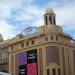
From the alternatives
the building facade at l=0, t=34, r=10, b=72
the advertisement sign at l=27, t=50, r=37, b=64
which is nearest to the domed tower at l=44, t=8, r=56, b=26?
the advertisement sign at l=27, t=50, r=37, b=64

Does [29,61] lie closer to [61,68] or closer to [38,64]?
[38,64]

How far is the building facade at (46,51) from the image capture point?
2579 inches

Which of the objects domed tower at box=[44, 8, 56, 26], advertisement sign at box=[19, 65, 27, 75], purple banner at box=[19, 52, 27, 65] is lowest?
advertisement sign at box=[19, 65, 27, 75]

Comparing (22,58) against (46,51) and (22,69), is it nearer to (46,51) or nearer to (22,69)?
(22,69)

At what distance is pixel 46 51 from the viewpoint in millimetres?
65438

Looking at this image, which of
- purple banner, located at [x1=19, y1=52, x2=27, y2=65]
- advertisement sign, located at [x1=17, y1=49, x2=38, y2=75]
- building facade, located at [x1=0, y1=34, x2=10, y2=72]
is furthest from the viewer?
building facade, located at [x1=0, y1=34, x2=10, y2=72]

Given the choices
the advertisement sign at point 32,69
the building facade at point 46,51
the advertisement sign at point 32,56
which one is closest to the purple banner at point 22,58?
the building facade at point 46,51

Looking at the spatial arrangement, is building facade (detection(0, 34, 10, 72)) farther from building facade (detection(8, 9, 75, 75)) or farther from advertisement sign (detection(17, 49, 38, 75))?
advertisement sign (detection(17, 49, 38, 75))

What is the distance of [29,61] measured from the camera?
69062mm

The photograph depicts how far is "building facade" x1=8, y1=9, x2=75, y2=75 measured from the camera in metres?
65.5

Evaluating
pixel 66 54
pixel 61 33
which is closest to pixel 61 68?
pixel 66 54

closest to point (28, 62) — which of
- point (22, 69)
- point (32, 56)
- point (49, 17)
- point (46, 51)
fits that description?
point (32, 56)

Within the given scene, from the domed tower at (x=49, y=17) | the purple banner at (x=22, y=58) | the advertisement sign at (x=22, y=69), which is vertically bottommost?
the advertisement sign at (x=22, y=69)

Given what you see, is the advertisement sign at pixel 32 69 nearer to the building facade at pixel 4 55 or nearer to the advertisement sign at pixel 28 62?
the advertisement sign at pixel 28 62
